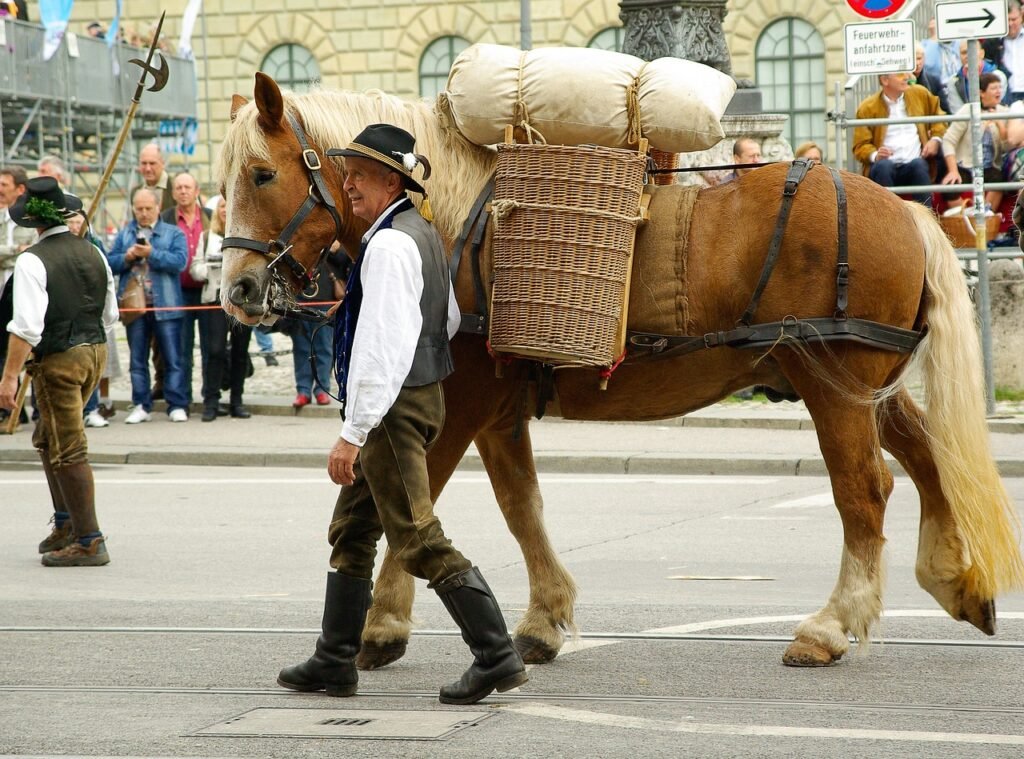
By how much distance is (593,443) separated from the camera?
13.5 meters

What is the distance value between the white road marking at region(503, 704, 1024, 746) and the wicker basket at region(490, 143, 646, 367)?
129 cm

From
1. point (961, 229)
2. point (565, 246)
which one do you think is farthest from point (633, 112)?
point (961, 229)

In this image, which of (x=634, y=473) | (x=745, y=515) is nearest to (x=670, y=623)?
(x=745, y=515)

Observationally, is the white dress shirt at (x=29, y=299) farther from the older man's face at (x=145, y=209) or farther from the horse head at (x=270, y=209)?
the older man's face at (x=145, y=209)

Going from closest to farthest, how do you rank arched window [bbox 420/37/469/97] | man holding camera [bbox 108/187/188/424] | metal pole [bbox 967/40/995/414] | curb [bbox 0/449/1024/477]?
curb [bbox 0/449/1024/477]
metal pole [bbox 967/40/995/414]
man holding camera [bbox 108/187/188/424]
arched window [bbox 420/37/469/97]

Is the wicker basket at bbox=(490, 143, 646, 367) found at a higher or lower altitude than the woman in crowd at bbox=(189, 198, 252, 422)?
higher

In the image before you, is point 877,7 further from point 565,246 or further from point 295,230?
point 295,230

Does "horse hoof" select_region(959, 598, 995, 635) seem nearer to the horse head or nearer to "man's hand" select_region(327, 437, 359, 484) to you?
"man's hand" select_region(327, 437, 359, 484)

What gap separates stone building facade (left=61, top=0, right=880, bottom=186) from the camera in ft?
121

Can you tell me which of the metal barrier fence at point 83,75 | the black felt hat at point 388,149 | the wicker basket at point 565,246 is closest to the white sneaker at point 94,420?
the metal barrier fence at point 83,75

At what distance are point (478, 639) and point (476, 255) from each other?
1.42m

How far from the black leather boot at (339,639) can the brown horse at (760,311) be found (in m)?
0.49

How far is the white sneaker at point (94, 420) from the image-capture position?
49.5 ft

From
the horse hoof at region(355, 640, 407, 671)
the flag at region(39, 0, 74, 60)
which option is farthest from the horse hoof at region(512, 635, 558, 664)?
the flag at region(39, 0, 74, 60)
